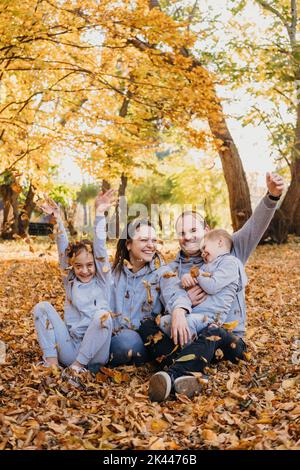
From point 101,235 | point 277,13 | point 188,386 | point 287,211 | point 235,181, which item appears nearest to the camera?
point 188,386

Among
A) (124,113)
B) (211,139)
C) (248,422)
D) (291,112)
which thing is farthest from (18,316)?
(124,113)

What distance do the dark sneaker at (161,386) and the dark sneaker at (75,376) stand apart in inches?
20.9

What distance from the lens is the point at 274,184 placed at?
403cm

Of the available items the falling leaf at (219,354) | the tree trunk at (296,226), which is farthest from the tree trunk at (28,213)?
the falling leaf at (219,354)

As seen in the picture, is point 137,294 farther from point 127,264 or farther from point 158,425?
point 158,425

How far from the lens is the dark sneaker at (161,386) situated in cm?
345

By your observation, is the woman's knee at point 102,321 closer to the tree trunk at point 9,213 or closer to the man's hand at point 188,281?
the man's hand at point 188,281

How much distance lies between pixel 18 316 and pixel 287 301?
129 inches

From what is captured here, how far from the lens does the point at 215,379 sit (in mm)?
3875

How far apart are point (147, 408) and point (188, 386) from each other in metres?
0.30

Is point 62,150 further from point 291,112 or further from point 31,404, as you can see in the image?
point 31,404

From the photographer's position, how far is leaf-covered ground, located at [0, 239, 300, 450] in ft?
9.64

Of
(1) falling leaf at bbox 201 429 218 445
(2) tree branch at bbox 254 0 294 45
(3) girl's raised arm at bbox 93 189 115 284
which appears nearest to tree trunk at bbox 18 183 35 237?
(2) tree branch at bbox 254 0 294 45

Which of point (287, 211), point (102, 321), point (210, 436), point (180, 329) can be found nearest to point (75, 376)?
point (102, 321)
